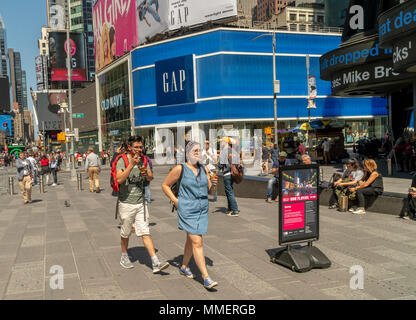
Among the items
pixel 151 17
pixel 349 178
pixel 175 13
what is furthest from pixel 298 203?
pixel 151 17

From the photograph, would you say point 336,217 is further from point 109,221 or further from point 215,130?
point 215,130

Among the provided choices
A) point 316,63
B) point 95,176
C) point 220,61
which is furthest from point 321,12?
point 95,176

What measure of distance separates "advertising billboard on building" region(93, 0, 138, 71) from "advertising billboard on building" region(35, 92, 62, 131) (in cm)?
3493

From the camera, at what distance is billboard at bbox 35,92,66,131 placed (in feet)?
338

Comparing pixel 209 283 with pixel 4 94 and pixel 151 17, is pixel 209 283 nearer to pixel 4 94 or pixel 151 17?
pixel 151 17

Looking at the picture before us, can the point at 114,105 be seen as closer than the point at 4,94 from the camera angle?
Yes

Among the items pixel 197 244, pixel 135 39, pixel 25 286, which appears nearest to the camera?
pixel 197 244

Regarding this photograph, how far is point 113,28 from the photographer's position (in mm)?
64938

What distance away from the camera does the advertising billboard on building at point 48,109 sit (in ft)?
339

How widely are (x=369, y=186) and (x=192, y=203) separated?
641 cm

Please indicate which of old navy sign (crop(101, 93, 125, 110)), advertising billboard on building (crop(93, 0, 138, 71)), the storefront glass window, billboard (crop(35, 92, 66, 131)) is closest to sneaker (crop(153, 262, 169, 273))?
the storefront glass window

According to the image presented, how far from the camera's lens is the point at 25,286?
5309 millimetres

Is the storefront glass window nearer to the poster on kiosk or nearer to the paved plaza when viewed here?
the paved plaza
